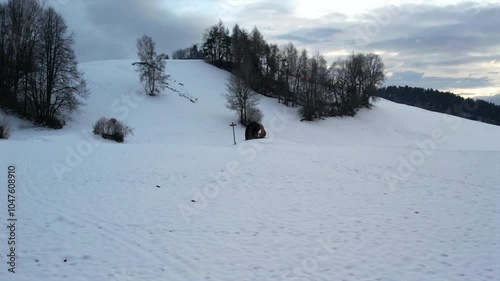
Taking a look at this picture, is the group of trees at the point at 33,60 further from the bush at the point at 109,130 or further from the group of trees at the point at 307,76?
the group of trees at the point at 307,76

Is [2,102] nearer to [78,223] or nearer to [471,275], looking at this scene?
[78,223]

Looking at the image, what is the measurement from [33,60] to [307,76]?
43464mm

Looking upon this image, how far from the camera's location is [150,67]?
50.6 meters

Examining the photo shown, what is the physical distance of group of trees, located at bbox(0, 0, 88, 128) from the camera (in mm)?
34812

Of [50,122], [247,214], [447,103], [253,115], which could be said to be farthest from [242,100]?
[447,103]

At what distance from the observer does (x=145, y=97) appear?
162 feet

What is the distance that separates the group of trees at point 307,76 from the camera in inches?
2286

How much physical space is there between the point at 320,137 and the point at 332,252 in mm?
39354

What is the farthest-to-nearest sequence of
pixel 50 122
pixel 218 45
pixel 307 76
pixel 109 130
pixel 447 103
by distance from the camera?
1. pixel 447 103
2. pixel 218 45
3. pixel 307 76
4. pixel 50 122
5. pixel 109 130

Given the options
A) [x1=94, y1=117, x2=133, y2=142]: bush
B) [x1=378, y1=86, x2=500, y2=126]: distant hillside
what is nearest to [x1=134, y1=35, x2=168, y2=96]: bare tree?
[x1=94, y1=117, x2=133, y2=142]: bush

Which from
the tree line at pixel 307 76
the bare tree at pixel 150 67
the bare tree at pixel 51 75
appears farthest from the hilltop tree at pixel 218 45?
the bare tree at pixel 51 75

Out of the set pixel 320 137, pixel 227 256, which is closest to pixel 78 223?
pixel 227 256

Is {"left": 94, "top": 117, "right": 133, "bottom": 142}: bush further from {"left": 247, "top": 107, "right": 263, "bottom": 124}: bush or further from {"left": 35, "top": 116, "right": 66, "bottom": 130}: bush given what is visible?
{"left": 247, "top": 107, "right": 263, "bottom": 124}: bush

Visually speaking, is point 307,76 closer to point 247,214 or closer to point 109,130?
point 109,130
